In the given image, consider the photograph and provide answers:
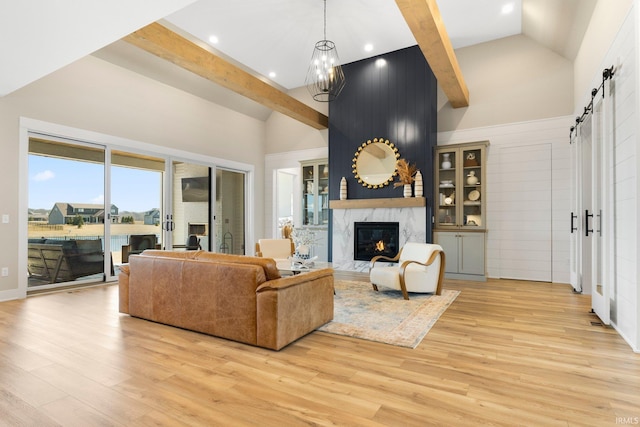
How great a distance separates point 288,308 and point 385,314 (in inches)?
54.9

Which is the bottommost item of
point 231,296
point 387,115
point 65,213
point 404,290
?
point 404,290

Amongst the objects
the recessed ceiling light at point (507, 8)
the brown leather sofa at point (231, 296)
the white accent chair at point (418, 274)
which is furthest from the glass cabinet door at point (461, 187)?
the brown leather sofa at point (231, 296)

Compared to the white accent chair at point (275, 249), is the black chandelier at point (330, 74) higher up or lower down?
higher up

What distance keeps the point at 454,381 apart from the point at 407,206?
4.27m

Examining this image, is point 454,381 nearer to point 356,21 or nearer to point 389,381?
point 389,381

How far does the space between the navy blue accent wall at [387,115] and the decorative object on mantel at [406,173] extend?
0.39 feet

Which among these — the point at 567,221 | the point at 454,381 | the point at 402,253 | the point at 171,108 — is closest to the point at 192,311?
the point at 454,381

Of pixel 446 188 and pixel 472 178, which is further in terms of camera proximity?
pixel 446 188

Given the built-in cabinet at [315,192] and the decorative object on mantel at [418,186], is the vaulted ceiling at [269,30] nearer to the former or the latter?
the decorative object on mantel at [418,186]

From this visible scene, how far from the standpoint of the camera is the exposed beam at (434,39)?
129 inches

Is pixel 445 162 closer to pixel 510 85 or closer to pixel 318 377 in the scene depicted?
pixel 510 85

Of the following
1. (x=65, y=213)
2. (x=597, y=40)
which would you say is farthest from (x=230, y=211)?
(x=597, y=40)

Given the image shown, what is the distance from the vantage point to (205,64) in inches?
181

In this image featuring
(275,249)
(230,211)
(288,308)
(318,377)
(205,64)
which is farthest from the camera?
(230,211)
